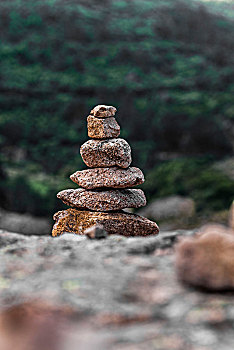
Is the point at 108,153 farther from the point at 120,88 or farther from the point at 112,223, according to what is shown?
the point at 120,88

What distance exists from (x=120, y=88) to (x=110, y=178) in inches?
739

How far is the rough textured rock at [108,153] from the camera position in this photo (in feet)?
33.3

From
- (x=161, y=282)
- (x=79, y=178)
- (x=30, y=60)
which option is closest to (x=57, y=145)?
(x=30, y=60)

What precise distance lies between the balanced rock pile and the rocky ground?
180 inches

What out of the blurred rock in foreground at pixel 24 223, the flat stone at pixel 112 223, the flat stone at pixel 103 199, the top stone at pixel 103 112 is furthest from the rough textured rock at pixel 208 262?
the blurred rock in foreground at pixel 24 223

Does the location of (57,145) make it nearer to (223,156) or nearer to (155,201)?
(155,201)

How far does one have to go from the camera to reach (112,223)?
10.0 meters

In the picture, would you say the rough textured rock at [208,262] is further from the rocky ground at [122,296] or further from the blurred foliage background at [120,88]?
the blurred foliage background at [120,88]

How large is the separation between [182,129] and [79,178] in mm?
18381

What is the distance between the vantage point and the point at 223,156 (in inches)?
1083

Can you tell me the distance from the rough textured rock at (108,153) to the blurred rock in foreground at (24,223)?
13.8 m

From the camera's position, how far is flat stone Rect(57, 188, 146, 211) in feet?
33.3

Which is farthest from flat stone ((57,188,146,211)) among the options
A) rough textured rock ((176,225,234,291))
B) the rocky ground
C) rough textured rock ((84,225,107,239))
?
rough textured rock ((176,225,234,291))

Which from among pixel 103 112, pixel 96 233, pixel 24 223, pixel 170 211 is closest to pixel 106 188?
pixel 103 112
